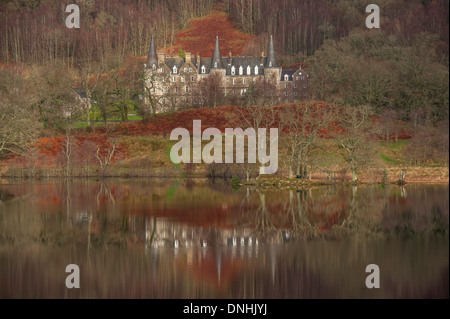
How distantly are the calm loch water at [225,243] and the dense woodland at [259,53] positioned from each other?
9139 mm

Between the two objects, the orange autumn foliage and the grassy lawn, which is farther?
the orange autumn foliage

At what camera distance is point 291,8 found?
136 m

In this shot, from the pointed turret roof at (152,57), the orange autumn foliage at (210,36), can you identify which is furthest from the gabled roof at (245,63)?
the orange autumn foliage at (210,36)

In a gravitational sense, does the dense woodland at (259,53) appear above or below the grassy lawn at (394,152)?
above

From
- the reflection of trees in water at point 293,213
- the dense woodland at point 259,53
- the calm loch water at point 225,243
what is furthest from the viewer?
the dense woodland at point 259,53

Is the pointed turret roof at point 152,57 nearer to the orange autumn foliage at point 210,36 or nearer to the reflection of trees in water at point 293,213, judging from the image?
the orange autumn foliage at point 210,36

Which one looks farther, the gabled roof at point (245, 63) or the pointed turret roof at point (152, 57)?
the gabled roof at point (245, 63)

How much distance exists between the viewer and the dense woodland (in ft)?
169

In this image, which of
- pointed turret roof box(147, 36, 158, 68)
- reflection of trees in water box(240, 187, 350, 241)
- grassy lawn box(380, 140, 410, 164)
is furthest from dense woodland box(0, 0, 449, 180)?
reflection of trees in water box(240, 187, 350, 241)

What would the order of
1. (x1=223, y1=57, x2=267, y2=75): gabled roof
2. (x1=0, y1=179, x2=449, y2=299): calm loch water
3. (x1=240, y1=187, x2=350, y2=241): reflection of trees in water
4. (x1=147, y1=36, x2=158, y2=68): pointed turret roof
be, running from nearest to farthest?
(x1=0, y1=179, x2=449, y2=299): calm loch water, (x1=240, y1=187, x2=350, y2=241): reflection of trees in water, (x1=147, y1=36, x2=158, y2=68): pointed turret roof, (x1=223, y1=57, x2=267, y2=75): gabled roof

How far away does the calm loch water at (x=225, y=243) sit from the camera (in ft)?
61.3

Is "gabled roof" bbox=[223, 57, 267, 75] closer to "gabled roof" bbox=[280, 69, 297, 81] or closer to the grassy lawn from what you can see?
"gabled roof" bbox=[280, 69, 297, 81]

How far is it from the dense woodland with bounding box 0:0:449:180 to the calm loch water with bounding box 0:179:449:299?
9.14 metres

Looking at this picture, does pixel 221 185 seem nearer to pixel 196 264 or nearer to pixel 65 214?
pixel 65 214
